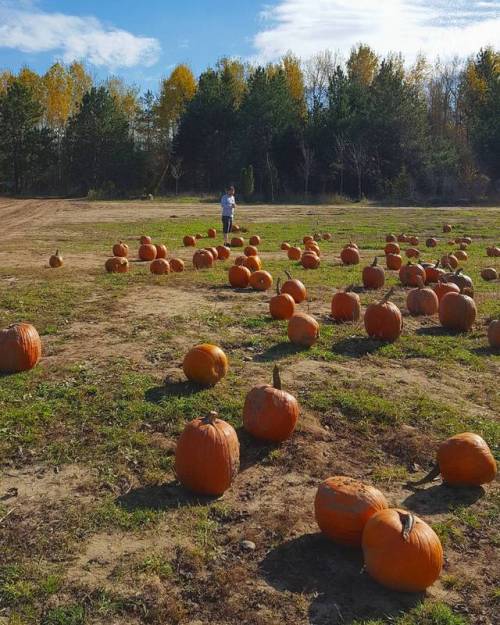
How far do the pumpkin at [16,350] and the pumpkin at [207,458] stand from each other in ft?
9.05

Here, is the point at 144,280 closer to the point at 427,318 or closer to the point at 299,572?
the point at 427,318

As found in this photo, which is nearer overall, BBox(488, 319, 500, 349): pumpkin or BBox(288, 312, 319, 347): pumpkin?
BBox(288, 312, 319, 347): pumpkin

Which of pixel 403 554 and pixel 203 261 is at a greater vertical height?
pixel 203 261

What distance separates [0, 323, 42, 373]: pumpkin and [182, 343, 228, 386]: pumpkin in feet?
5.74

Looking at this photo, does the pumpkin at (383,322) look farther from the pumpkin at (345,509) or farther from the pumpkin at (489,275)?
the pumpkin at (489,275)

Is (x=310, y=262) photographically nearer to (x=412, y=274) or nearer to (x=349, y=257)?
(x=349, y=257)

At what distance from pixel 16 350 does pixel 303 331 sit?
323 cm

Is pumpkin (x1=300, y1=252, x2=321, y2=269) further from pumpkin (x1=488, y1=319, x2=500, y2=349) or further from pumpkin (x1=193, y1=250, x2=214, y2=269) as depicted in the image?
pumpkin (x1=488, y1=319, x2=500, y2=349)

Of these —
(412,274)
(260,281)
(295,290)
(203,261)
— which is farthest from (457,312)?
(203,261)

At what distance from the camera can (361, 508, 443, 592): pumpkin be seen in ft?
11.1

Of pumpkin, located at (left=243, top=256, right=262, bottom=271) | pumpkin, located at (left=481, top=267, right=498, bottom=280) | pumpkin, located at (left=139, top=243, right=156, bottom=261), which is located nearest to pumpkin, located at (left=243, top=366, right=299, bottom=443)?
pumpkin, located at (left=243, top=256, right=262, bottom=271)

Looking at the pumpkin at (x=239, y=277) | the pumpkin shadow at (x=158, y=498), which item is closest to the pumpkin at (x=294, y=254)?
the pumpkin at (x=239, y=277)

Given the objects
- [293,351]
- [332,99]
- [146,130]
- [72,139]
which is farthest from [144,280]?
[146,130]

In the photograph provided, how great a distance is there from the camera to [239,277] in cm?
1118
